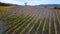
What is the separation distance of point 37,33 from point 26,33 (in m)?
0.17

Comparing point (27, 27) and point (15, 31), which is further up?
point (27, 27)

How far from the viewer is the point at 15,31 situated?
90.4 inches

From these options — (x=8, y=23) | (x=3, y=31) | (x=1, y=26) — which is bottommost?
(x=3, y=31)

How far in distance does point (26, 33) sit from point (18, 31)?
0.49 ft

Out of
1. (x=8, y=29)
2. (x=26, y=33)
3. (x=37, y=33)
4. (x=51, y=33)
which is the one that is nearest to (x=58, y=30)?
(x=51, y=33)

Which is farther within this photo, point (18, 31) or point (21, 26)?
point (21, 26)

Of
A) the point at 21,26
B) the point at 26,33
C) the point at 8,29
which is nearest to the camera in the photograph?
the point at 26,33

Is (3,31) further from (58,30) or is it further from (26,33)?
(58,30)

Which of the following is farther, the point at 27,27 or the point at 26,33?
the point at 27,27

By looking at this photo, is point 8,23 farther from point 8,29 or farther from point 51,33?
point 51,33

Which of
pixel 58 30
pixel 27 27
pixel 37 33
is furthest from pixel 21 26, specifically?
pixel 58 30

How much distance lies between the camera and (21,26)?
2566mm

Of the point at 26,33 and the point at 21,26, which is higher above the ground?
the point at 21,26

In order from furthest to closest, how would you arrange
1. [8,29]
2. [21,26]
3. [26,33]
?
[21,26]
[8,29]
[26,33]
